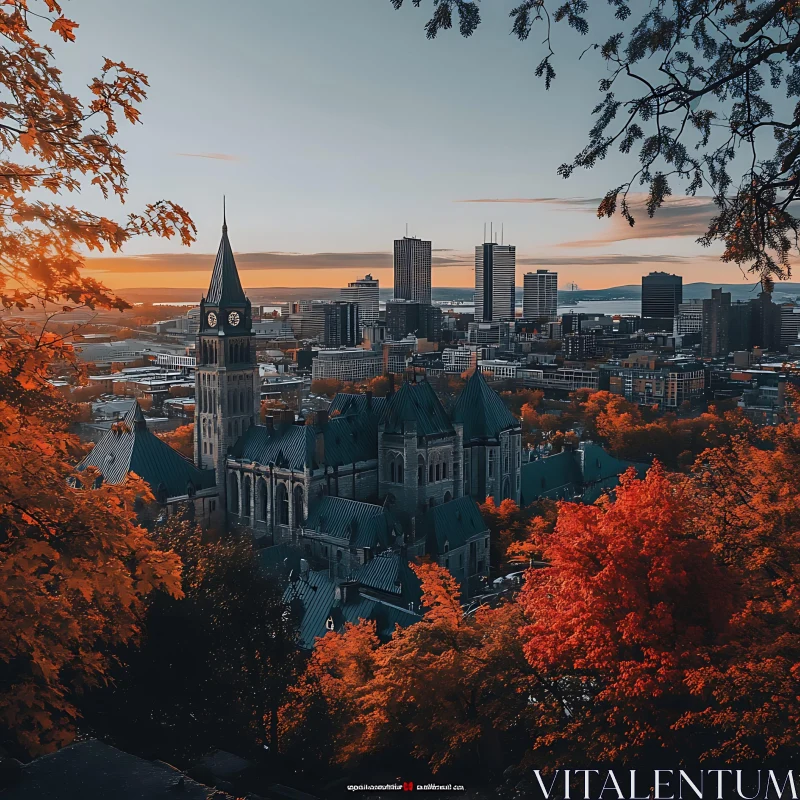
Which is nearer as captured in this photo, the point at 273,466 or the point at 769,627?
the point at 769,627

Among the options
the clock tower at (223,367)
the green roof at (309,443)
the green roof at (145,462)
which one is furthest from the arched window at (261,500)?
the clock tower at (223,367)

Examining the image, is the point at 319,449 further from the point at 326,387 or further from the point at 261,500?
the point at 326,387

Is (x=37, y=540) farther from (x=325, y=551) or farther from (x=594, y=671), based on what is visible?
(x=325, y=551)

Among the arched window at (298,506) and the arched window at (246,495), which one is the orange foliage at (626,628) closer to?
the arched window at (298,506)

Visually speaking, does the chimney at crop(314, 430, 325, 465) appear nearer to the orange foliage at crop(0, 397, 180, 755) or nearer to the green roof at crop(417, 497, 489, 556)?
the green roof at crop(417, 497, 489, 556)

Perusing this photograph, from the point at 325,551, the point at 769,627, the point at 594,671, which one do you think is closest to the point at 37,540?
the point at 594,671

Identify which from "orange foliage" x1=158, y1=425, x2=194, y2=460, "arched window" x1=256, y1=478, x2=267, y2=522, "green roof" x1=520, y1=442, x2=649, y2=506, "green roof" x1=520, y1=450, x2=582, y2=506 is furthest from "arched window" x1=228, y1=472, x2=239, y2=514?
"green roof" x1=520, y1=442, x2=649, y2=506
